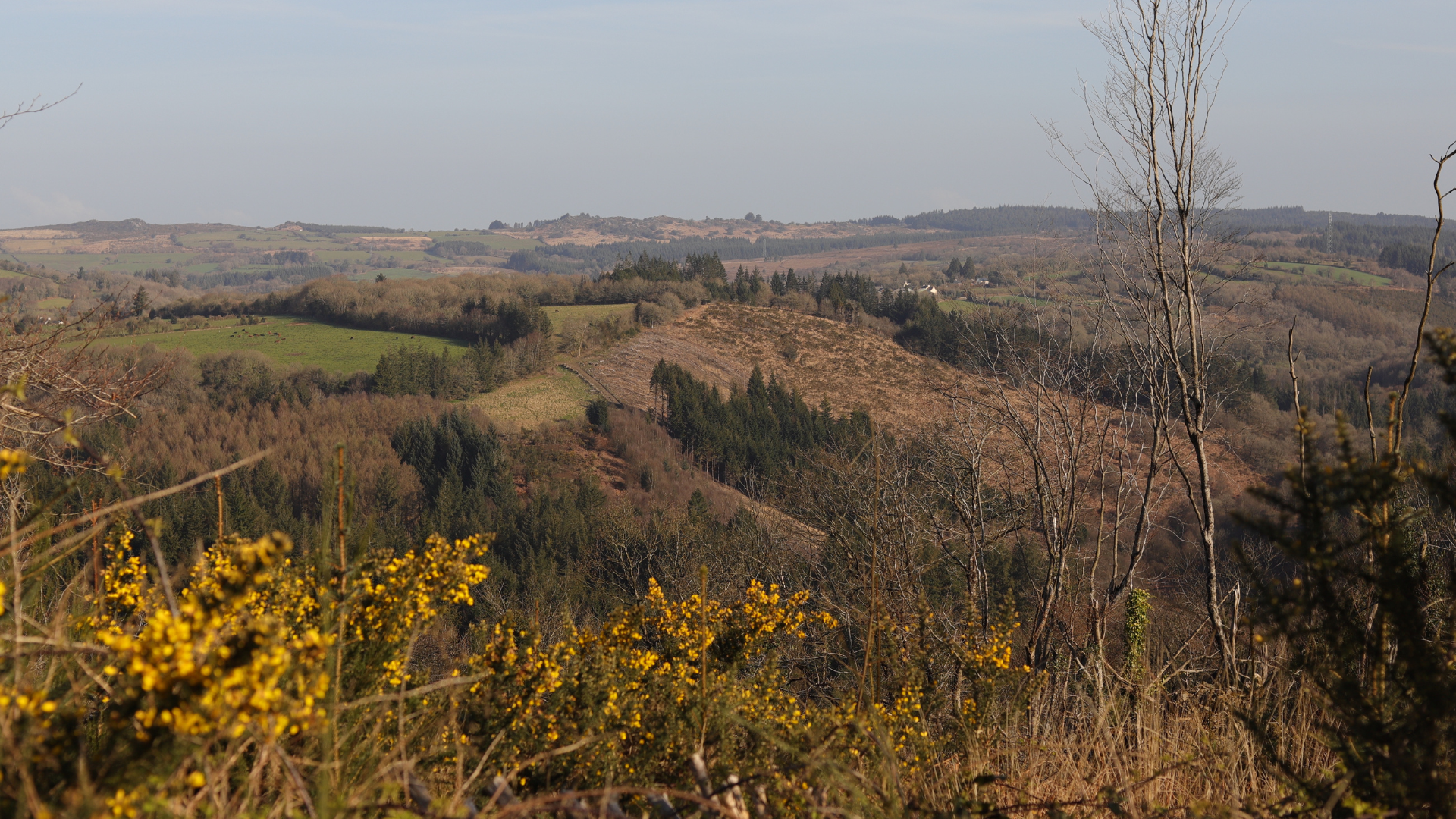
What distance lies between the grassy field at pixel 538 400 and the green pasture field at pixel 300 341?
828 cm

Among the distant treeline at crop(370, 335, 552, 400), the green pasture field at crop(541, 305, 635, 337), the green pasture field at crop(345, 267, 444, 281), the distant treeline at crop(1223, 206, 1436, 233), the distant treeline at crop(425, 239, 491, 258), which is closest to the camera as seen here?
the distant treeline at crop(370, 335, 552, 400)

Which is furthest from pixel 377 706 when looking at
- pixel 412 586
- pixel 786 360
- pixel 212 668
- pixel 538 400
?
pixel 786 360

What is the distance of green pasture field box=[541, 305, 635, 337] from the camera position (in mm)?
76000

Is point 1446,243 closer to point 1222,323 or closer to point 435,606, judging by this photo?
point 1222,323

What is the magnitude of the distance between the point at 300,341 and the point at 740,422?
3809 cm

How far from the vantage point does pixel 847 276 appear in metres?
105

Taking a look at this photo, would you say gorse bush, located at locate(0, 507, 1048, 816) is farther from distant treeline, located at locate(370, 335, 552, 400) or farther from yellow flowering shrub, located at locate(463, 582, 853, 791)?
distant treeline, located at locate(370, 335, 552, 400)

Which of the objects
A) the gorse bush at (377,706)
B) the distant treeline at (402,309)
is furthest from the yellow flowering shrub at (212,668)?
the distant treeline at (402,309)

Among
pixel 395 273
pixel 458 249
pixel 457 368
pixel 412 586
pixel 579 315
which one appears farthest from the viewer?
pixel 458 249

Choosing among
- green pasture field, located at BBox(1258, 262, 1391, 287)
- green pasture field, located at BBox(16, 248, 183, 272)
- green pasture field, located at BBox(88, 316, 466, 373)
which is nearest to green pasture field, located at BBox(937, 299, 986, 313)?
green pasture field, located at BBox(1258, 262, 1391, 287)

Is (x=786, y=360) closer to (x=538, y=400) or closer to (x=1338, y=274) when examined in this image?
(x=538, y=400)

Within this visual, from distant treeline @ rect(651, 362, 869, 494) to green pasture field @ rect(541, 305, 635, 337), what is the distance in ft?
36.5

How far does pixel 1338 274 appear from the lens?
76.2 m

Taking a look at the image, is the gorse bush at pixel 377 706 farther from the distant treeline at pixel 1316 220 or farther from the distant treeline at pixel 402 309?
the distant treeline at pixel 1316 220
